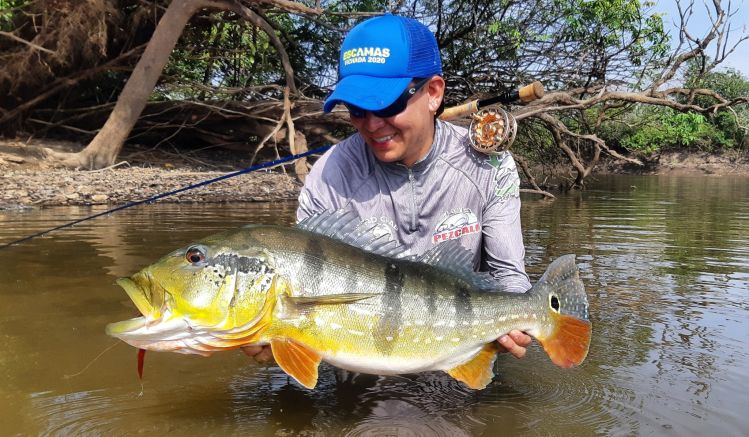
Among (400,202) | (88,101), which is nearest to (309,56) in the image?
(88,101)

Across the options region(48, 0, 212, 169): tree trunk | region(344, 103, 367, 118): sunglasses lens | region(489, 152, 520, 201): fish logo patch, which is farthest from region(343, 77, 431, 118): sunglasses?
region(48, 0, 212, 169): tree trunk

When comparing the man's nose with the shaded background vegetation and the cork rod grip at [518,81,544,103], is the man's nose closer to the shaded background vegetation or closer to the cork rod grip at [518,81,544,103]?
the cork rod grip at [518,81,544,103]

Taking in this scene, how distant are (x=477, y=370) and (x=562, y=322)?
1.44 ft

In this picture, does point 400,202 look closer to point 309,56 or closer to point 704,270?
point 704,270

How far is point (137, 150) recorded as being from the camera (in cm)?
1593

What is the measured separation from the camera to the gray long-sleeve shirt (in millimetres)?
3500

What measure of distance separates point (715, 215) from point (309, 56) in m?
10.5

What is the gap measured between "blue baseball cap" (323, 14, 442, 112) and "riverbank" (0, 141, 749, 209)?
8.61m

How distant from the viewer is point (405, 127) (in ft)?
10.4

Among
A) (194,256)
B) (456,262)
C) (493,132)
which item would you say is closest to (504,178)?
(493,132)

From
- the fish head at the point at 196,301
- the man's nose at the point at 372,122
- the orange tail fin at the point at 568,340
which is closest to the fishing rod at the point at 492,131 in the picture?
the man's nose at the point at 372,122

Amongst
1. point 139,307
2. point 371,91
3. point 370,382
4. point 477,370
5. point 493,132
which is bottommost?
point 370,382

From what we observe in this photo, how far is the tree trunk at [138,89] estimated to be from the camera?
12.6m

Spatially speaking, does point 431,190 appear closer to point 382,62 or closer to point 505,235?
point 505,235
